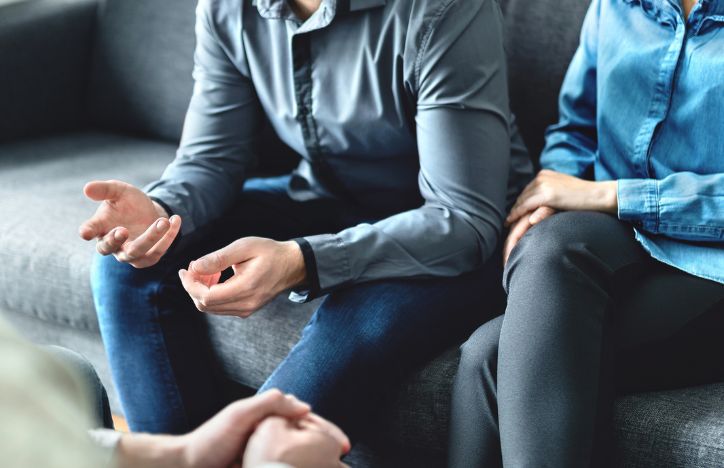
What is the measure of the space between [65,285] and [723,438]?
1008mm

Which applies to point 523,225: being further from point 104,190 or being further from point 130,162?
point 130,162

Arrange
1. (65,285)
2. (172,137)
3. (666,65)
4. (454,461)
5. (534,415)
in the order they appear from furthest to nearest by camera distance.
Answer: (172,137) < (65,285) < (666,65) < (454,461) < (534,415)

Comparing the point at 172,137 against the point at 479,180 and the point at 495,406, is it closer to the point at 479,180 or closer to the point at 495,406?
the point at 479,180

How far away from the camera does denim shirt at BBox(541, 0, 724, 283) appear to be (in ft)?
3.82

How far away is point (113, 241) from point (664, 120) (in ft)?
2.45

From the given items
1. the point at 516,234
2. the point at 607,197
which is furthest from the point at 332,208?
the point at 607,197

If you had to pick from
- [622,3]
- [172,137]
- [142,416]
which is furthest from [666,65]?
[172,137]

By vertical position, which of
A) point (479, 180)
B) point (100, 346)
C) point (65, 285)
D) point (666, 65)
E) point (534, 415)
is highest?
point (666, 65)

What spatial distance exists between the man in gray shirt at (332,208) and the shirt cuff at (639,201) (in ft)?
0.53

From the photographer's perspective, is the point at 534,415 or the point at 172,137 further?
the point at 172,137

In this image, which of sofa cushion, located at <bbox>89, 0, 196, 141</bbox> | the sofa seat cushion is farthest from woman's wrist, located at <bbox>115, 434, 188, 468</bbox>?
sofa cushion, located at <bbox>89, 0, 196, 141</bbox>

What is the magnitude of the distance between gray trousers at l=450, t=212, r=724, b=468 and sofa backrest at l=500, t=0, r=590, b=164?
43 cm

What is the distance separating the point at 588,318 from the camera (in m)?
1.04

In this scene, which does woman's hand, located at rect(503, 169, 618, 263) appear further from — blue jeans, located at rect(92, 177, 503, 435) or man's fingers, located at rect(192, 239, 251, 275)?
man's fingers, located at rect(192, 239, 251, 275)
